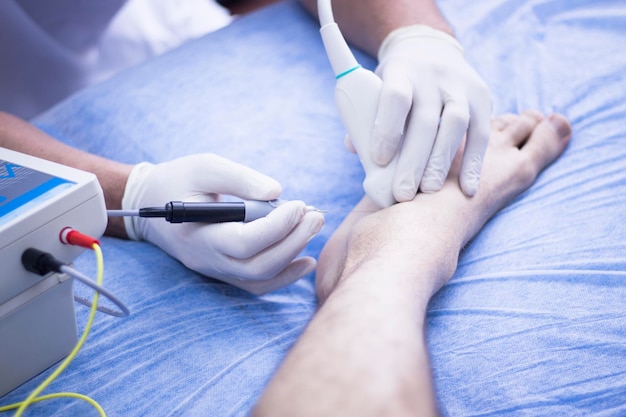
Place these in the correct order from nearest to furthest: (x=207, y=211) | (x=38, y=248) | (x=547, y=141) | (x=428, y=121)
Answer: (x=38, y=248)
(x=207, y=211)
(x=428, y=121)
(x=547, y=141)

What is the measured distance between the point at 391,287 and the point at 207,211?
0.97ft

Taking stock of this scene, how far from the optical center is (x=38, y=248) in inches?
27.6

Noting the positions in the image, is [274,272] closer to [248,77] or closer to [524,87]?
[248,77]

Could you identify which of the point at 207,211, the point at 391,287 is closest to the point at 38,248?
the point at 207,211

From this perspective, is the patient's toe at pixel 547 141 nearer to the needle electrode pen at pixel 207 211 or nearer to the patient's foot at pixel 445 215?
the patient's foot at pixel 445 215

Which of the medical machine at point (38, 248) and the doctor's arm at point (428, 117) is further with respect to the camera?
the doctor's arm at point (428, 117)

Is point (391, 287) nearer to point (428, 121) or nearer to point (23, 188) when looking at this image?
point (428, 121)

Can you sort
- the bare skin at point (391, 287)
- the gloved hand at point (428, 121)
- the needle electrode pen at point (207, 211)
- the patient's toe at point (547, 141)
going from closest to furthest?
the bare skin at point (391, 287) < the needle electrode pen at point (207, 211) < the gloved hand at point (428, 121) < the patient's toe at point (547, 141)

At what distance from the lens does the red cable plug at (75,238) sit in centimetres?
71

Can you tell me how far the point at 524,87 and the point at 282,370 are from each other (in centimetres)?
103

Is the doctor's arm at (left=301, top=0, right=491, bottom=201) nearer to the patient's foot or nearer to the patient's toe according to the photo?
the patient's foot

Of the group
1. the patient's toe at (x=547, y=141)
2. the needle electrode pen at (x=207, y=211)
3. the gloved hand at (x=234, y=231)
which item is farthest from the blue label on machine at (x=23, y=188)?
the patient's toe at (x=547, y=141)

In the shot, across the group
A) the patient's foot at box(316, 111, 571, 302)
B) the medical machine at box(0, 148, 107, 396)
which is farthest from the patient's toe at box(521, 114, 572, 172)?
the medical machine at box(0, 148, 107, 396)

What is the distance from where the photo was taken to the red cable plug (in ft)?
2.33
